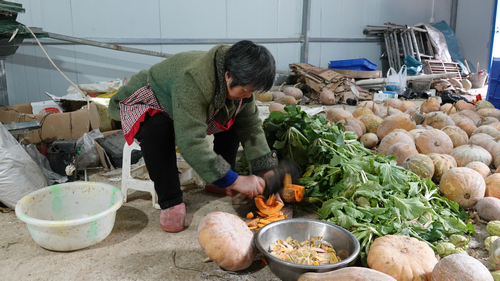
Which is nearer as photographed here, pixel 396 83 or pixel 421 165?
pixel 421 165

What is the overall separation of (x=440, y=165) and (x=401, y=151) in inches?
12.8

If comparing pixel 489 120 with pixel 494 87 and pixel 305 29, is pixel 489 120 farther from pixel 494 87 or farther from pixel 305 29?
pixel 305 29

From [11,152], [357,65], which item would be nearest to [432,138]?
[11,152]

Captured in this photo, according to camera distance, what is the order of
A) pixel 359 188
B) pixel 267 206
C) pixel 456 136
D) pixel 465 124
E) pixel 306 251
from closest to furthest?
1. pixel 306 251
2. pixel 359 188
3. pixel 267 206
4. pixel 456 136
5. pixel 465 124

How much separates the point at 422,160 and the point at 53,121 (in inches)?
126

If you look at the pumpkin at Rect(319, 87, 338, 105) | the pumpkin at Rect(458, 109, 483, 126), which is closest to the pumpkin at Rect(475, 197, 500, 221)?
the pumpkin at Rect(458, 109, 483, 126)

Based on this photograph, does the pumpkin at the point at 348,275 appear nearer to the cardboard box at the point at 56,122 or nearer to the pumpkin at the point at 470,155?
the pumpkin at the point at 470,155

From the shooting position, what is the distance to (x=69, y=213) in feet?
7.34

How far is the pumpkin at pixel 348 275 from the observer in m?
1.34

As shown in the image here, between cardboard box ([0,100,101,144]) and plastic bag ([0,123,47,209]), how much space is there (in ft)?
1.99

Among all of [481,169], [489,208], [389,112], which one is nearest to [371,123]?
[389,112]

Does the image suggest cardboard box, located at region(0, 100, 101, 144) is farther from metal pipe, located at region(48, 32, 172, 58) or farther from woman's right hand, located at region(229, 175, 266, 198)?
woman's right hand, located at region(229, 175, 266, 198)

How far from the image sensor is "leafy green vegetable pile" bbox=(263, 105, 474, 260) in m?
1.91

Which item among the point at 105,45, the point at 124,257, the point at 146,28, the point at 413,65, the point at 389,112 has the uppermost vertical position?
the point at 146,28
